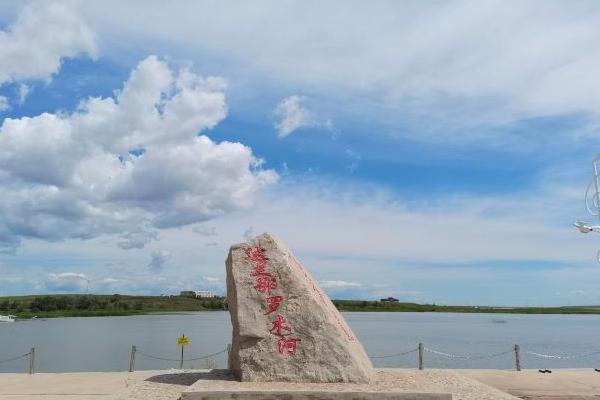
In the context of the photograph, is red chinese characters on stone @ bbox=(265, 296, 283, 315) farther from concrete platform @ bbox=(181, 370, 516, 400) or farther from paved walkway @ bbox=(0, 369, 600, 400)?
paved walkway @ bbox=(0, 369, 600, 400)

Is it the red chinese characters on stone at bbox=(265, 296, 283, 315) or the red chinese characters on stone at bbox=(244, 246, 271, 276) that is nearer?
the red chinese characters on stone at bbox=(265, 296, 283, 315)

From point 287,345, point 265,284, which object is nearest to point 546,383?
point 287,345

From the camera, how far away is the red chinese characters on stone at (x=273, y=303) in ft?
29.3

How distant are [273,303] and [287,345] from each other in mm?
653

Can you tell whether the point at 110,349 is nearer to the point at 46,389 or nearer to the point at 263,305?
the point at 46,389

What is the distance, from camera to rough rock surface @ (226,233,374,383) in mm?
8664

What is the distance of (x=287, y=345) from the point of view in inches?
345

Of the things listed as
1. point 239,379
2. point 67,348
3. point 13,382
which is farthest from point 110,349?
point 239,379

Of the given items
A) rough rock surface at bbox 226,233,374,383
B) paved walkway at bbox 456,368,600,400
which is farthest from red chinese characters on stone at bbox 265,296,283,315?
paved walkway at bbox 456,368,600,400

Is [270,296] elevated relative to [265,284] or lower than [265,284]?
lower

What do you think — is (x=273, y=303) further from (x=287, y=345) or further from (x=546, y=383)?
(x=546, y=383)

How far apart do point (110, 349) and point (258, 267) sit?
2091 cm

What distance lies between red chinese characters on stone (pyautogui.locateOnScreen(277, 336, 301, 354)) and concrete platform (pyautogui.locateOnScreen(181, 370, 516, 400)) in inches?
19.1

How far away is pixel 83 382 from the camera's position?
11672mm
